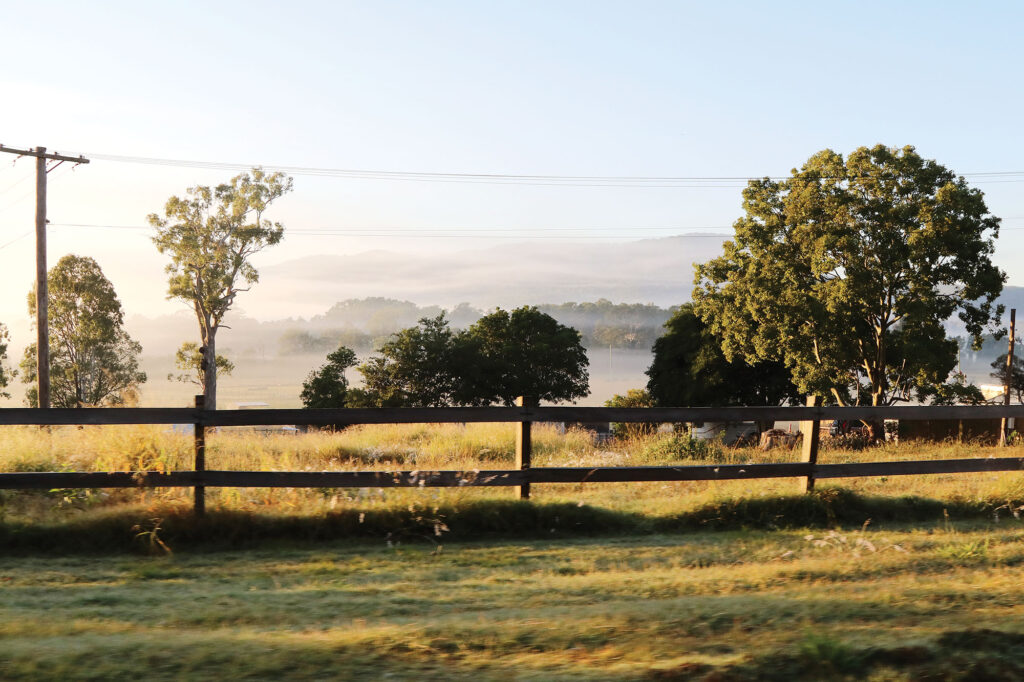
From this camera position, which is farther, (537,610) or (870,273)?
(870,273)

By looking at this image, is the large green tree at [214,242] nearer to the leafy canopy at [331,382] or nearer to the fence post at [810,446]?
the leafy canopy at [331,382]

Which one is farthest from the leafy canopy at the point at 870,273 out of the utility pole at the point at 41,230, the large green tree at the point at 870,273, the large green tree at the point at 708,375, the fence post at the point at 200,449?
the fence post at the point at 200,449

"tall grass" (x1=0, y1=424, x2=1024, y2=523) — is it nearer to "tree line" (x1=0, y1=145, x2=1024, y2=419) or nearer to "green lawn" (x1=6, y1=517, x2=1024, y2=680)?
"green lawn" (x1=6, y1=517, x2=1024, y2=680)

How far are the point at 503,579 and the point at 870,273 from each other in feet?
121

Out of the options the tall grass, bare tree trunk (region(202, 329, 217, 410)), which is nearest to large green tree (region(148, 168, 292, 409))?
bare tree trunk (region(202, 329, 217, 410))

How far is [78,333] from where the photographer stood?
6562 cm

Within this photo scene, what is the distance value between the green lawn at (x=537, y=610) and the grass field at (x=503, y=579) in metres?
0.02

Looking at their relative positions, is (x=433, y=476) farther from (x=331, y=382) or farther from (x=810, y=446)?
(x=331, y=382)

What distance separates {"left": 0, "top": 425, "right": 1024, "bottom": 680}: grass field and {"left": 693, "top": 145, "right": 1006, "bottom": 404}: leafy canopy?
29886 millimetres

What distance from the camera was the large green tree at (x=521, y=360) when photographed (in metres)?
69.7

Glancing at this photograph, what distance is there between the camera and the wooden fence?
804cm

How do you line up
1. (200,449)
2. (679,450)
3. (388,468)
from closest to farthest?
(200,449)
(388,468)
(679,450)

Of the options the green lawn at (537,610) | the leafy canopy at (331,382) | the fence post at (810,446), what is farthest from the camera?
the leafy canopy at (331,382)

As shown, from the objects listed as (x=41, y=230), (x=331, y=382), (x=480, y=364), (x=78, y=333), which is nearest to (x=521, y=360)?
(x=480, y=364)
